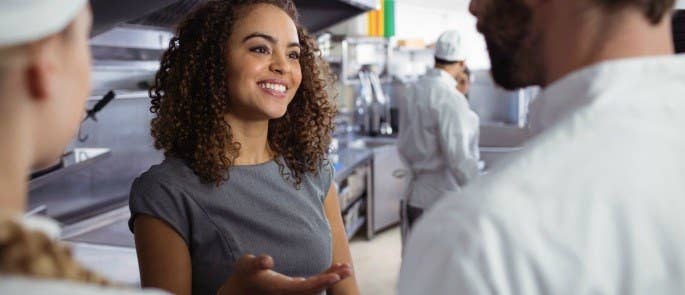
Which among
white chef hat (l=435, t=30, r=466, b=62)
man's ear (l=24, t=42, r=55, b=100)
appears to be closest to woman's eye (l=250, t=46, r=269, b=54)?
man's ear (l=24, t=42, r=55, b=100)

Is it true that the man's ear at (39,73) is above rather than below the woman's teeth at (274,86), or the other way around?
above

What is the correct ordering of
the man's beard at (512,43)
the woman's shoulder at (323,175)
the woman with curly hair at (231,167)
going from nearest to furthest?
the man's beard at (512,43) → the woman with curly hair at (231,167) → the woman's shoulder at (323,175)

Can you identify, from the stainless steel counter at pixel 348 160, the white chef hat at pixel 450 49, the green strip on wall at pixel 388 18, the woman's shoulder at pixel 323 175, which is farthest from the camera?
the green strip on wall at pixel 388 18

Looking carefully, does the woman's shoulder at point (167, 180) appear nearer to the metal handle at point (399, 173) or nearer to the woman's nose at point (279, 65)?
the woman's nose at point (279, 65)

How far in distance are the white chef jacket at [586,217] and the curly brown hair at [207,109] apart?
0.78 metres

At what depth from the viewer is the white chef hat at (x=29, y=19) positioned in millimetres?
422

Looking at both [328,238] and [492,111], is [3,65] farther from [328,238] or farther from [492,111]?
[492,111]

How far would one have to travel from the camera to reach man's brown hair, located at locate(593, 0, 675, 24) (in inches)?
Result: 27.8

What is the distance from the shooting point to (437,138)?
10.8 ft

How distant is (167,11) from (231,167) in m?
1.24

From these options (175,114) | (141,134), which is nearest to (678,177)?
(175,114)

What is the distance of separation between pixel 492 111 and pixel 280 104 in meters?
4.45

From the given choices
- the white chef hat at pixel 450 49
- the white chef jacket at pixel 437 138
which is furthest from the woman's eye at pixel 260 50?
the white chef hat at pixel 450 49

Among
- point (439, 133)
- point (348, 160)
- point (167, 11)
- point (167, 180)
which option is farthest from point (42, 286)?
point (348, 160)
